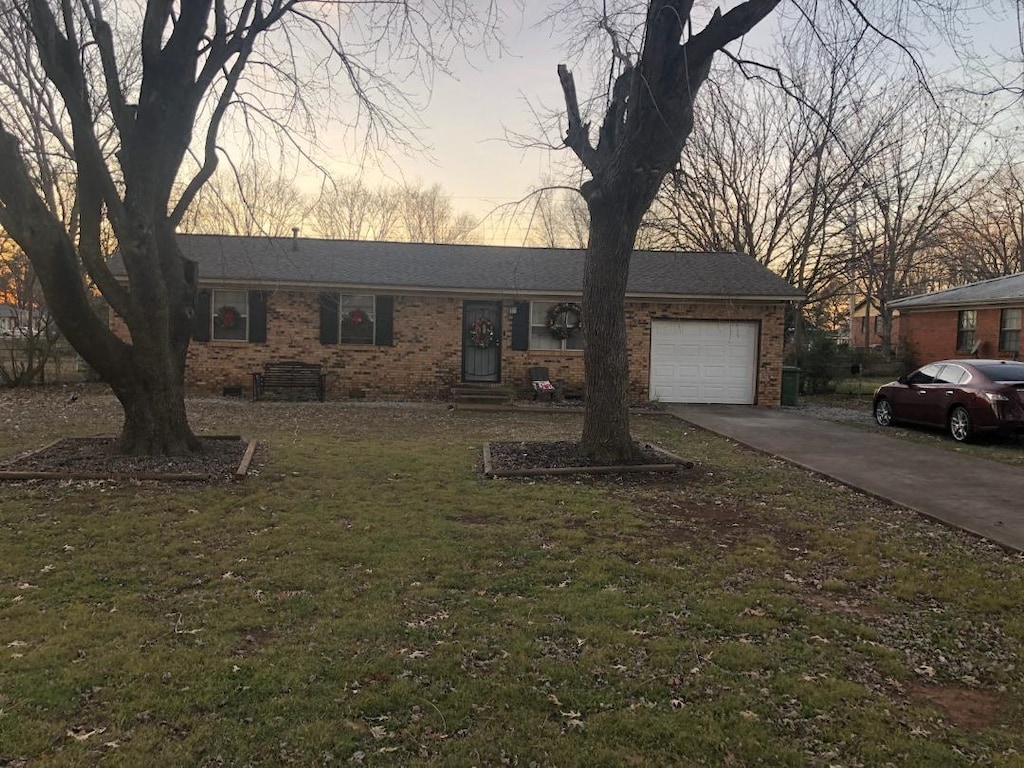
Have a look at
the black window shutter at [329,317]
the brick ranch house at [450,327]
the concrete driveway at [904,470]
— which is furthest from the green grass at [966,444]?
the black window shutter at [329,317]

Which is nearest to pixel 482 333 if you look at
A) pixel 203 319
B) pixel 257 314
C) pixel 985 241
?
pixel 257 314

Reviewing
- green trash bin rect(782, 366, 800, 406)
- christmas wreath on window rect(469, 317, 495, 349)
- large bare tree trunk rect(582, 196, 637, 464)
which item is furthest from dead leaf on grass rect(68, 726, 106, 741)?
green trash bin rect(782, 366, 800, 406)

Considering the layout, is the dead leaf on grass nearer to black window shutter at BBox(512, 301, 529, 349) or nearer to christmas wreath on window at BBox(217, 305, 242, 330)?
black window shutter at BBox(512, 301, 529, 349)

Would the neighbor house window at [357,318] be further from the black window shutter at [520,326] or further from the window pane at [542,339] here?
the window pane at [542,339]

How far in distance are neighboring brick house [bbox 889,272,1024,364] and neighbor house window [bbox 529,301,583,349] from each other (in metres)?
12.9

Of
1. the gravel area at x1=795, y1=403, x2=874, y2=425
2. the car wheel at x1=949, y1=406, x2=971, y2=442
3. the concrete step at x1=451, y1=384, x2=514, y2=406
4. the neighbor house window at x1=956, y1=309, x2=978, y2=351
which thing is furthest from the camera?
the neighbor house window at x1=956, y1=309, x2=978, y2=351

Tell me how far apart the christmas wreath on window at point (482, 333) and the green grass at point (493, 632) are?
1011 centimetres

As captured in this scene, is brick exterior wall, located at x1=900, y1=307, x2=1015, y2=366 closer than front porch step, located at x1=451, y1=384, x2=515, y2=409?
No

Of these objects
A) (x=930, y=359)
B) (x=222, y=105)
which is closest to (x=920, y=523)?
(x=222, y=105)

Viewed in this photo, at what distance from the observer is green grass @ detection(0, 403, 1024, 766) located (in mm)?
2770

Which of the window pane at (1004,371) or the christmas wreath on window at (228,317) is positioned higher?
the christmas wreath on window at (228,317)

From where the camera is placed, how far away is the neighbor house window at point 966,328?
21930 mm

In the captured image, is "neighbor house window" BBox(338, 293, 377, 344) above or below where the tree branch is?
below

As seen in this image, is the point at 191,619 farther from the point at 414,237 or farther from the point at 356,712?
the point at 414,237
